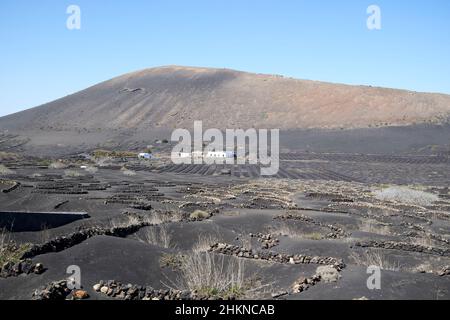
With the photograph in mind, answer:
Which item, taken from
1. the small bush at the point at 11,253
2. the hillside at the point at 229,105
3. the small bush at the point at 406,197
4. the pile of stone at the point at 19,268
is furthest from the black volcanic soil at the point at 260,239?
the hillside at the point at 229,105

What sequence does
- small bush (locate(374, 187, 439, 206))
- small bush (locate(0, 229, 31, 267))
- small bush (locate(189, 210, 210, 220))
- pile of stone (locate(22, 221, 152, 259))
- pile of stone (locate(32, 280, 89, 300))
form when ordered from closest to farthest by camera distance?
1. pile of stone (locate(32, 280, 89, 300))
2. small bush (locate(0, 229, 31, 267))
3. pile of stone (locate(22, 221, 152, 259))
4. small bush (locate(189, 210, 210, 220))
5. small bush (locate(374, 187, 439, 206))

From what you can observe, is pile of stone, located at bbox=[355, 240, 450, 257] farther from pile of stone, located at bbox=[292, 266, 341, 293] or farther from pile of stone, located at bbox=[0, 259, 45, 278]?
pile of stone, located at bbox=[0, 259, 45, 278]

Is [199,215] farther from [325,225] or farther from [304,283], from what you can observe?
[304,283]

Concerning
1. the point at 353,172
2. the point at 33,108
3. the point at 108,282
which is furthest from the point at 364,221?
the point at 33,108

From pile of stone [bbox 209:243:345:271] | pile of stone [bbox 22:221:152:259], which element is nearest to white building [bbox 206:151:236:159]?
pile of stone [bbox 22:221:152:259]

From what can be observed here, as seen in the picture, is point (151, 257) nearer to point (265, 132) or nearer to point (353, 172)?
point (353, 172)
